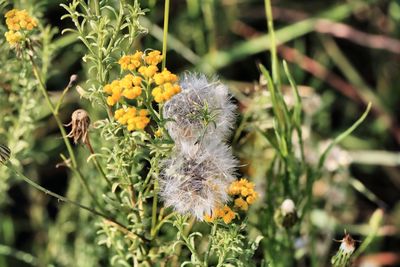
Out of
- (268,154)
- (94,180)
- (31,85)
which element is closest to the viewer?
(31,85)

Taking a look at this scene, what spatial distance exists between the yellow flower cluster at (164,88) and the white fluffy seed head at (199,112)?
8 centimetres

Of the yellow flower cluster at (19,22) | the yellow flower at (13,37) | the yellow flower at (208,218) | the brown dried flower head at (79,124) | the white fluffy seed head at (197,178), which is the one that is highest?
the yellow flower cluster at (19,22)

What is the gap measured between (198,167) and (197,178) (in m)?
0.02

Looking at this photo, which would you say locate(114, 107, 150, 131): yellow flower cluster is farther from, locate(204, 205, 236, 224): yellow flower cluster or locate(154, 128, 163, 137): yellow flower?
locate(204, 205, 236, 224): yellow flower cluster

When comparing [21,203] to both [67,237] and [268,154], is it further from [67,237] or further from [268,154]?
[268,154]

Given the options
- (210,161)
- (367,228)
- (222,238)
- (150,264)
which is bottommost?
(367,228)

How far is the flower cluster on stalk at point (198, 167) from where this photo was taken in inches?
49.2

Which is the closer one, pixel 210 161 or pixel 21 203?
pixel 210 161

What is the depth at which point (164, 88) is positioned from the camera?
1172mm

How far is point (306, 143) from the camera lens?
2.33 metres

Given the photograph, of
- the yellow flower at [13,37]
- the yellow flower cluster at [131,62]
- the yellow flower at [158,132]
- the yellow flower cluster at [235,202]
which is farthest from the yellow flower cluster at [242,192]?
the yellow flower at [13,37]

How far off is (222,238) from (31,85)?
620 millimetres

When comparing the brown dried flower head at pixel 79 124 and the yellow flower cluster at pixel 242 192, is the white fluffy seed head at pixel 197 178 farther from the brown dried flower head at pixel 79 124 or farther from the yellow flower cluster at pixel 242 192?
the brown dried flower head at pixel 79 124

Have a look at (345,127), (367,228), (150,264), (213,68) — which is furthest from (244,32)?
(150,264)
